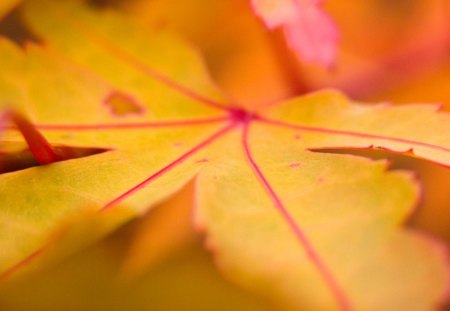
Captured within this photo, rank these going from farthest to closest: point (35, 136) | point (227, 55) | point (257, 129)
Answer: point (227, 55)
point (257, 129)
point (35, 136)

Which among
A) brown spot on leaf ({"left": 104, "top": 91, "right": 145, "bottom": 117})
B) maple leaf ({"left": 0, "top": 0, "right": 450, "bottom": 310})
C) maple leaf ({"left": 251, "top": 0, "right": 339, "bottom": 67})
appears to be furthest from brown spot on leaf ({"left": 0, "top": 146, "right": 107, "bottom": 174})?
maple leaf ({"left": 251, "top": 0, "right": 339, "bottom": 67})

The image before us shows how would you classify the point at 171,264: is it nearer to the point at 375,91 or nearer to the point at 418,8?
the point at 375,91

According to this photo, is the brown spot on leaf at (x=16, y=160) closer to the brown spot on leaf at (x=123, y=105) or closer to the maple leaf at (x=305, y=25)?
the brown spot on leaf at (x=123, y=105)

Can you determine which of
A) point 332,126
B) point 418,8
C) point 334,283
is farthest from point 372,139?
point 418,8

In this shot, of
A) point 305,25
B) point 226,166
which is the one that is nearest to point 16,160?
point 226,166

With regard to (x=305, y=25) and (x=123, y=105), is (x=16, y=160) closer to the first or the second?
(x=123, y=105)

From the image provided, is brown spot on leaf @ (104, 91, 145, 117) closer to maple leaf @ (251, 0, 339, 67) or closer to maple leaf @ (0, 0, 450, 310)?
maple leaf @ (0, 0, 450, 310)

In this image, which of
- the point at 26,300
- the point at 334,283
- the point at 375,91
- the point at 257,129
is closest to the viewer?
the point at 334,283

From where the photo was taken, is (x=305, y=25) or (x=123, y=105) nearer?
(x=305, y=25)
